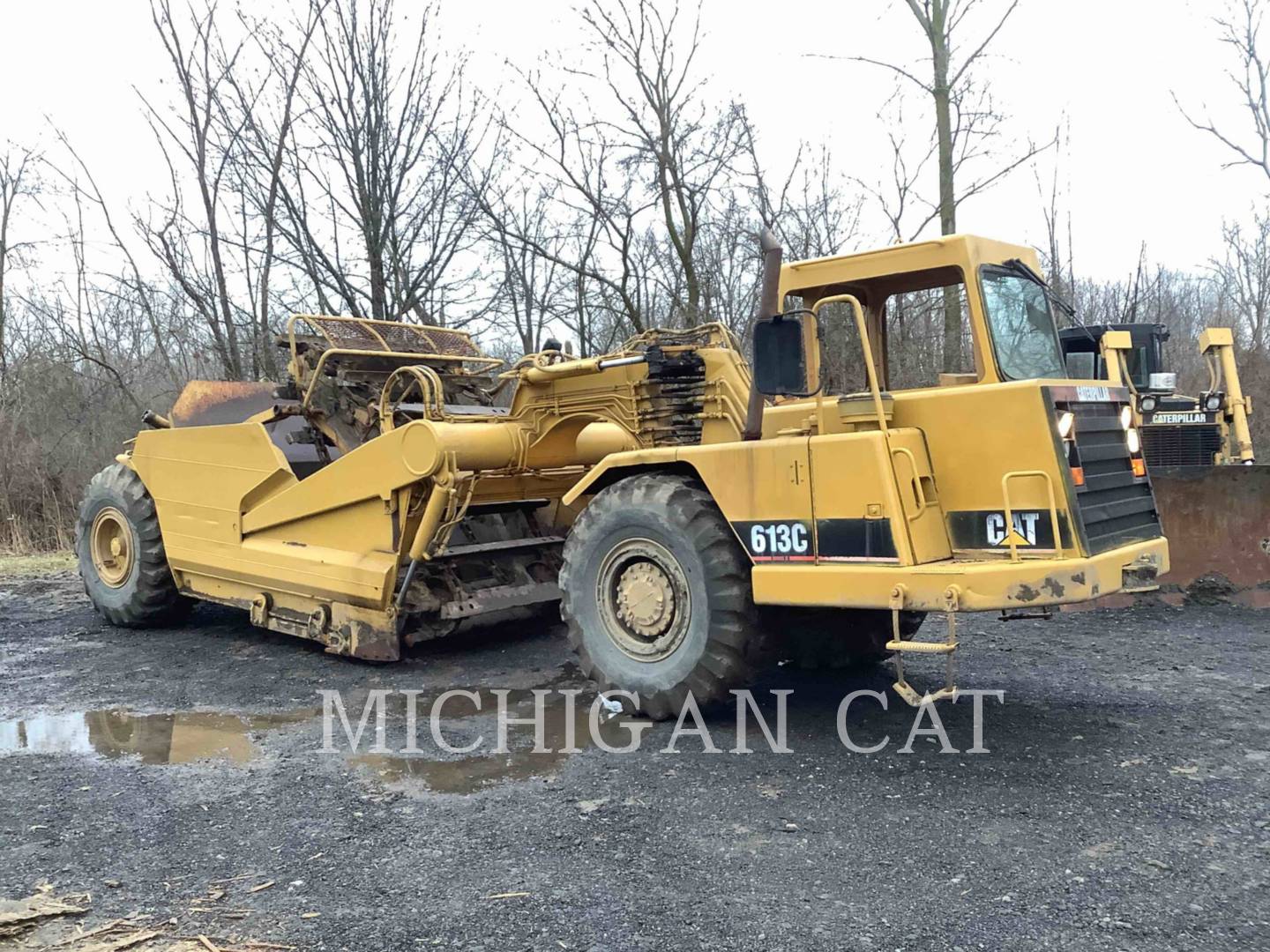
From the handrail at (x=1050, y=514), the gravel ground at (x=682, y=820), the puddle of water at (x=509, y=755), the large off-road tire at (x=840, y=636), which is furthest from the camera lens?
the large off-road tire at (x=840, y=636)

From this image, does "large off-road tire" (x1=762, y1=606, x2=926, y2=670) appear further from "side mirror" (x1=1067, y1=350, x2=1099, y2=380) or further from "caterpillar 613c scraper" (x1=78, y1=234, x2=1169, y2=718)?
"side mirror" (x1=1067, y1=350, x2=1099, y2=380)

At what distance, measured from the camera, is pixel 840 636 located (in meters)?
5.75

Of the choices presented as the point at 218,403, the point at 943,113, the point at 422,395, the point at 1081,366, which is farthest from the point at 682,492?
the point at 943,113

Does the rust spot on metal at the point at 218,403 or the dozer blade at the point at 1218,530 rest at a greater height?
the rust spot on metal at the point at 218,403

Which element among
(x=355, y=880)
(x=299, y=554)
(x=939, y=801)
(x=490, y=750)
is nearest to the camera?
(x=355, y=880)

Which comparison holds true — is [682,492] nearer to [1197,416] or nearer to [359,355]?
[359,355]

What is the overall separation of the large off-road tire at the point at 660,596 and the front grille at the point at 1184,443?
738 centimetres

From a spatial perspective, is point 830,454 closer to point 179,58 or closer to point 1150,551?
point 1150,551

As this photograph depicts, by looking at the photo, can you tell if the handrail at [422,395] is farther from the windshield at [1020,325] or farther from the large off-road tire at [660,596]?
the windshield at [1020,325]

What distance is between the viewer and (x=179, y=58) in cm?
1332

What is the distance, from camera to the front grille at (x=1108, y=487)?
4.36 m

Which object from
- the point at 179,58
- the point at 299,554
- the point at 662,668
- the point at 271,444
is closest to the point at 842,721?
the point at 662,668

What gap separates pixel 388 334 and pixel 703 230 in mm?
8643

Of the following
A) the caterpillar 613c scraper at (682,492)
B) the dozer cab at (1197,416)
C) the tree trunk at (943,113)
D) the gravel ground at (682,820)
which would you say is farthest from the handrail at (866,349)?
the tree trunk at (943,113)
